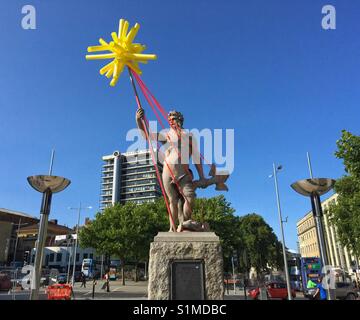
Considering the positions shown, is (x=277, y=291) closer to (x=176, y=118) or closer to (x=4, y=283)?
(x=4, y=283)

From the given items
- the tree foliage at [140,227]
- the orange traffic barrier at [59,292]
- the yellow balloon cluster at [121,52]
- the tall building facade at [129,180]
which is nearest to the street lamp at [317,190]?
the yellow balloon cluster at [121,52]

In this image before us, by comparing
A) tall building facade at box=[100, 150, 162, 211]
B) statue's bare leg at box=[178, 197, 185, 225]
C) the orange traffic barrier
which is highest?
tall building facade at box=[100, 150, 162, 211]

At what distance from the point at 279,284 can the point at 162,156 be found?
22.4m

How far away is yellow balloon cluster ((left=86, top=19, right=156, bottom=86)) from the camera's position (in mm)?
7797

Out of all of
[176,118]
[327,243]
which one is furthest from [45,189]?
[327,243]

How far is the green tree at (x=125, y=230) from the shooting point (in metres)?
34.2

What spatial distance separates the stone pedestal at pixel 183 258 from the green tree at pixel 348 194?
1406 centimetres

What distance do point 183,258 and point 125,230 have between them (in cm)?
2827

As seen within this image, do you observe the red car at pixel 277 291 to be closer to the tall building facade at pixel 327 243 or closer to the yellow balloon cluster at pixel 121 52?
the yellow balloon cluster at pixel 121 52

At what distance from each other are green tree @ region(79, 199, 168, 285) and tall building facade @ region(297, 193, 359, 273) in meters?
32.2

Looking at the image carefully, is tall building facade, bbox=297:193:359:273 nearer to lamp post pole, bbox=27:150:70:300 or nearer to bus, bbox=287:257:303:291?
bus, bbox=287:257:303:291

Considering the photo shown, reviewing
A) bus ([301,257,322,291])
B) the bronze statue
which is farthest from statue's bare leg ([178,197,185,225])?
bus ([301,257,322,291])
